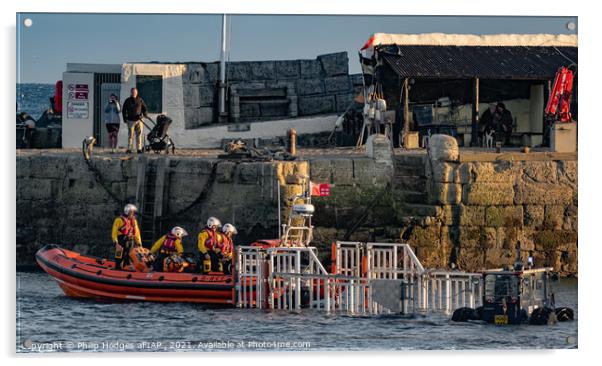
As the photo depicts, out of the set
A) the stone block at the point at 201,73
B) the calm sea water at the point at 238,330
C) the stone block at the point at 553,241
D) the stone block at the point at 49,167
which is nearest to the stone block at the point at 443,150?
the stone block at the point at 553,241

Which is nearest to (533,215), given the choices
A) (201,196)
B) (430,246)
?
(430,246)

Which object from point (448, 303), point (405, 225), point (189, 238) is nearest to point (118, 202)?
point (189, 238)

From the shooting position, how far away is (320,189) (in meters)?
31.6

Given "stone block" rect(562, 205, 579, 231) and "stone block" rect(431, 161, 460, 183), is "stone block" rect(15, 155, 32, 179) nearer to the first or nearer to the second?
"stone block" rect(431, 161, 460, 183)

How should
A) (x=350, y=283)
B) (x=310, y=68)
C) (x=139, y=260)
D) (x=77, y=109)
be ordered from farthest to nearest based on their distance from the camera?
(x=310, y=68)
(x=77, y=109)
(x=139, y=260)
(x=350, y=283)

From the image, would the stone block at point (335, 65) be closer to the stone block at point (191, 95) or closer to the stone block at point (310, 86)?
the stone block at point (310, 86)

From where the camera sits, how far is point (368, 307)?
2867cm

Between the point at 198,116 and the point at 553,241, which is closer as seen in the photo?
the point at 553,241

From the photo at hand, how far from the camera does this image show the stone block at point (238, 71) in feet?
119

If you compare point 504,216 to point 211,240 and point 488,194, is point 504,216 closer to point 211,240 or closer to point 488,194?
point 488,194

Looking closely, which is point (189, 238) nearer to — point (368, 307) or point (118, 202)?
point (118, 202)

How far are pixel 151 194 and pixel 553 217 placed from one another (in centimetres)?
621

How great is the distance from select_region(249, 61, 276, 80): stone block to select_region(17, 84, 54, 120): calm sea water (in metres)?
3.83

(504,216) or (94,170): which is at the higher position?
(94,170)
